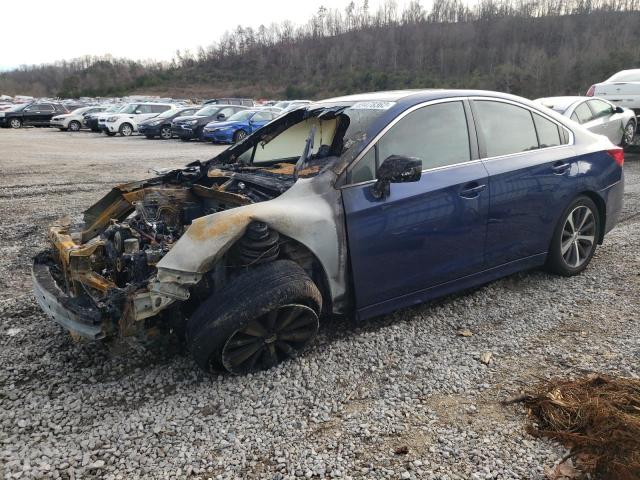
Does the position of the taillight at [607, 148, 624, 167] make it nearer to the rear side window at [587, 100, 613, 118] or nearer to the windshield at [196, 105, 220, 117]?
the rear side window at [587, 100, 613, 118]

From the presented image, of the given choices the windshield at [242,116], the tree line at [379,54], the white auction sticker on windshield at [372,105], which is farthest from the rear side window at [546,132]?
the tree line at [379,54]

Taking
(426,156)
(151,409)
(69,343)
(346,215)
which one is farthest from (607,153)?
(69,343)

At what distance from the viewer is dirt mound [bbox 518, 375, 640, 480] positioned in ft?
7.58

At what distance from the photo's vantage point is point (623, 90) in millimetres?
11953

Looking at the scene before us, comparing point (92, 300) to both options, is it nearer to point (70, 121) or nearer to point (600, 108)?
point (600, 108)

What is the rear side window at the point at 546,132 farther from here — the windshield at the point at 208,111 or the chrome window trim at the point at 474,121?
the windshield at the point at 208,111

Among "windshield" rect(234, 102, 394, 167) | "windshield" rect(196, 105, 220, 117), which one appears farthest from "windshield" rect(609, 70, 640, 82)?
"windshield" rect(196, 105, 220, 117)

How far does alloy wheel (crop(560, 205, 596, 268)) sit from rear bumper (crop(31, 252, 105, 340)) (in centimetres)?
370

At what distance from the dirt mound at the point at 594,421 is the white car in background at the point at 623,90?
11.1 meters

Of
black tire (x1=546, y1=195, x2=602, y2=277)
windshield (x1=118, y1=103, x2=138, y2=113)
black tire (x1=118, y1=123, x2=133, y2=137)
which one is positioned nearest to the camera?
black tire (x1=546, y1=195, x2=602, y2=277)

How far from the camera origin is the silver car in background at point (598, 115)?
9.52 m

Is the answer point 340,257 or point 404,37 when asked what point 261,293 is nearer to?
point 340,257

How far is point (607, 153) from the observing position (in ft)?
15.4

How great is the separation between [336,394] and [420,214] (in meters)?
1.31
